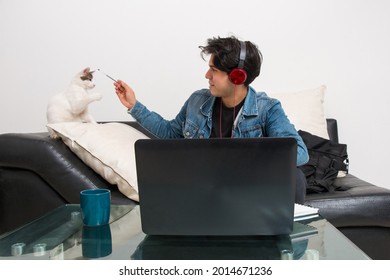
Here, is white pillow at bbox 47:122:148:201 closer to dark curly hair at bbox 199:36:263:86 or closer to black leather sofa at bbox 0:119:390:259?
black leather sofa at bbox 0:119:390:259

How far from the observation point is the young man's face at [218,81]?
1.62 metres

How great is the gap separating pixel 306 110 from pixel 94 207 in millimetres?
1517

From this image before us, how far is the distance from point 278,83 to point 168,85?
2.04 ft

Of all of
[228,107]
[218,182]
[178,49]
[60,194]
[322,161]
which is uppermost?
[178,49]

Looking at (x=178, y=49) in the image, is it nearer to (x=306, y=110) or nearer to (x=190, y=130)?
(x=306, y=110)

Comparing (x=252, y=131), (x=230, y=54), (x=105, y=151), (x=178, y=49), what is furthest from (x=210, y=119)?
(x=178, y=49)

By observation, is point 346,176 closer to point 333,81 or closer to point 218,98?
point 333,81

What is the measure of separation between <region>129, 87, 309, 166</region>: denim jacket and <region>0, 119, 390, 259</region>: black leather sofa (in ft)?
1.06

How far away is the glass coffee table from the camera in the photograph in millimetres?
934

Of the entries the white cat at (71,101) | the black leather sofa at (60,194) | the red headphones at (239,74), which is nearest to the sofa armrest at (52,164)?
the black leather sofa at (60,194)

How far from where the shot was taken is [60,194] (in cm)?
185

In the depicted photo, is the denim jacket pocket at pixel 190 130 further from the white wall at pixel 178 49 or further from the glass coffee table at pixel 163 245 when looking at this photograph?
the white wall at pixel 178 49

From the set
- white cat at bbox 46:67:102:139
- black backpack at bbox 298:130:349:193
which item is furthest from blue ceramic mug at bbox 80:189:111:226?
black backpack at bbox 298:130:349:193

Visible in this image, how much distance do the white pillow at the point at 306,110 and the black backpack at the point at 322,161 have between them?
12 centimetres
